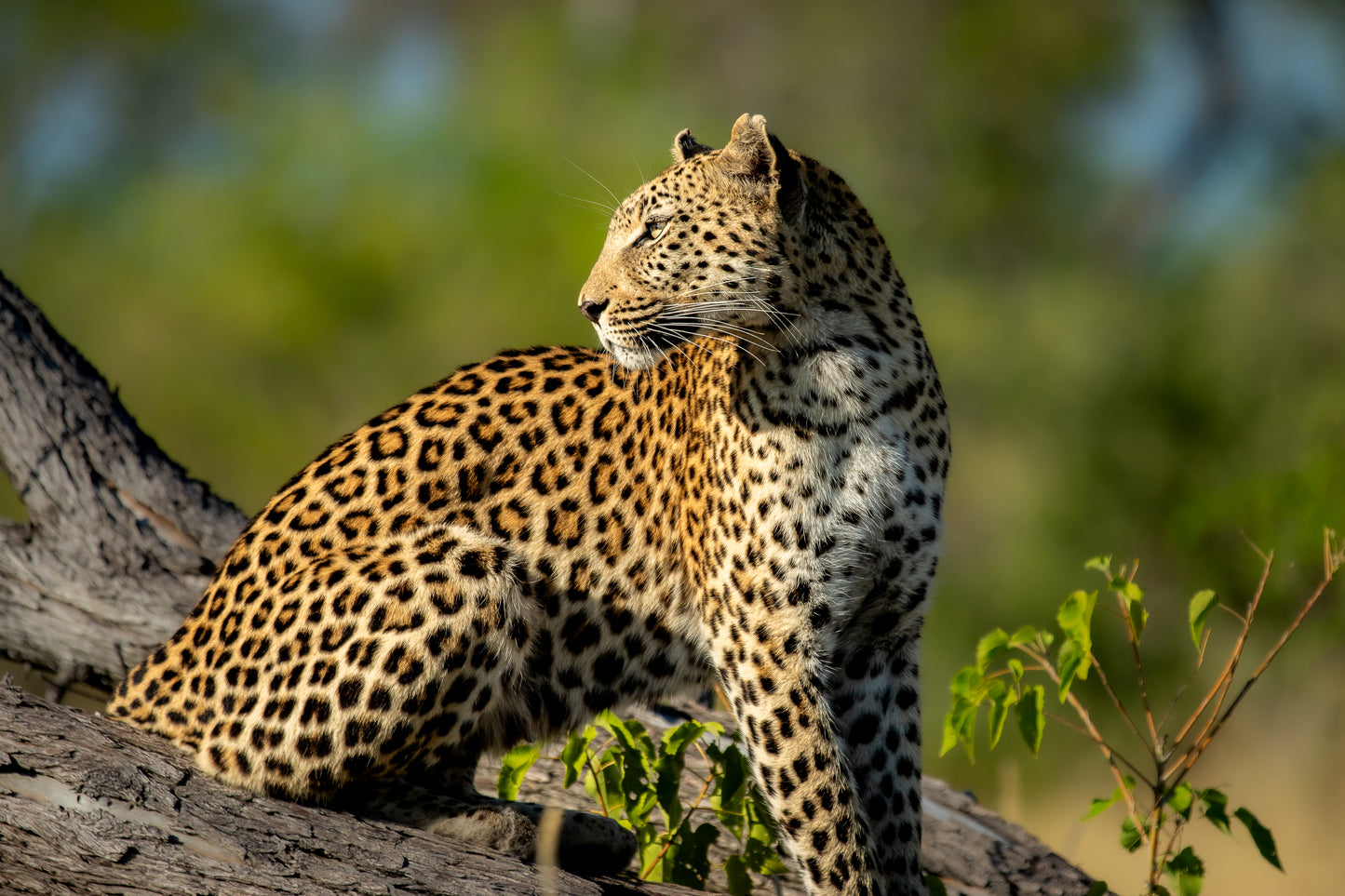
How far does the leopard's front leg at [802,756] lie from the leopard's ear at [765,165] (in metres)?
1.72

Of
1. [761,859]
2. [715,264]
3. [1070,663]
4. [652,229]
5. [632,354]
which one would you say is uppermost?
[652,229]

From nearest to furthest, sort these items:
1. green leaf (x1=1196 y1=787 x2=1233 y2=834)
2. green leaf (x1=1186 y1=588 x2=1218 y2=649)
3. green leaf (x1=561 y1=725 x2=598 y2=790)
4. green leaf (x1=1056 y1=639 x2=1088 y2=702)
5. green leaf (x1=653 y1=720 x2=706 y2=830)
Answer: green leaf (x1=1186 y1=588 x2=1218 y2=649)
green leaf (x1=1056 y1=639 x2=1088 y2=702)
green leaf (x1=1196 y1=787 x2=1233 y2=834)
green leaf (x1=653 y1=720 x2=706 y2=830)
green leaf (x1=561 y1=725 x2=598 y2=790)

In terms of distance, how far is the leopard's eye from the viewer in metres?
6.03

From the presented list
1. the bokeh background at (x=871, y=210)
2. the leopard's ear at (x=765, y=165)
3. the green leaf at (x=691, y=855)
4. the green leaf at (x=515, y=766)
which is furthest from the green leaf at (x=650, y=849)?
the bokeh background at (x=871, y=210)

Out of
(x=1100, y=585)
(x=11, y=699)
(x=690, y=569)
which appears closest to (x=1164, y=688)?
(x=1100, y=585)

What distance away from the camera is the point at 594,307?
5.95m

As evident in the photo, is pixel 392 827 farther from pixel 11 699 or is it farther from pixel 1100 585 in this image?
pixel 1100 585

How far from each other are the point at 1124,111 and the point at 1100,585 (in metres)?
18.9

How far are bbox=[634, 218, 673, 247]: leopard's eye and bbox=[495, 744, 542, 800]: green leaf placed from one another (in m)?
2.31

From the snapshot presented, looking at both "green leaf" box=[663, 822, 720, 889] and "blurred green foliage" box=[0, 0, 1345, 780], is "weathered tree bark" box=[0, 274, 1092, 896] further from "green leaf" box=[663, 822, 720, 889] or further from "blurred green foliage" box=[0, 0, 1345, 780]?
"blurred green foliage" box=[0, 0, 1345, 780]

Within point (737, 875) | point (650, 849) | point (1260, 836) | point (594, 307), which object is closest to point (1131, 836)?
point (1260, 836)

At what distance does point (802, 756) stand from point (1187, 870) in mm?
1630

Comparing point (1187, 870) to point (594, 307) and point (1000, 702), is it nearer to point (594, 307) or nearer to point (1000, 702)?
point (1000, 702)

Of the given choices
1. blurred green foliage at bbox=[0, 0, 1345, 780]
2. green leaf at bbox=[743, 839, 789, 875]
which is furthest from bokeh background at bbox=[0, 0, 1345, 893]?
green leaf at bbox=[743, 839, 789, 875]
